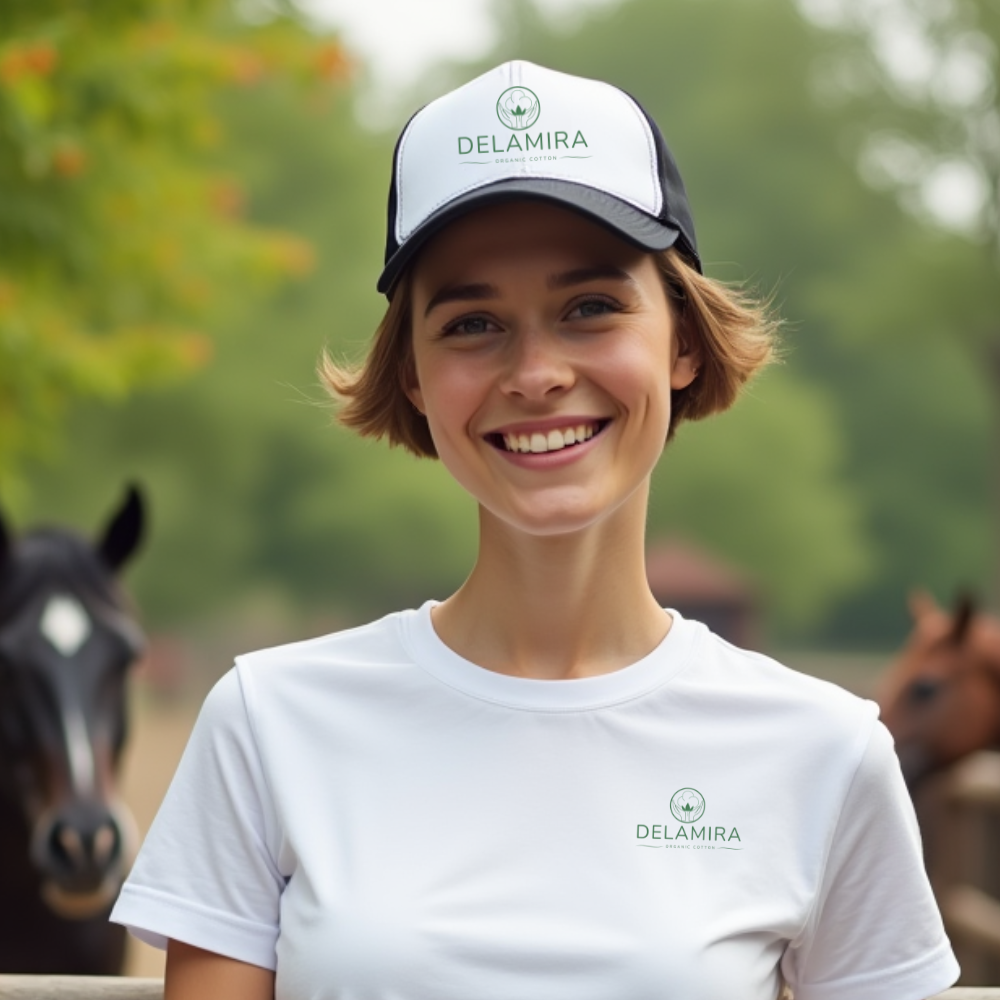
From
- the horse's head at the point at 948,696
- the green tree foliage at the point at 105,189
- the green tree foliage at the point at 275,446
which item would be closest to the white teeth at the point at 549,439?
the green tree foliage at the point at 105,189

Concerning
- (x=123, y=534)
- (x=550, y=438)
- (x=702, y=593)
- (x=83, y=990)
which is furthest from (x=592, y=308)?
(x=702, y=593)

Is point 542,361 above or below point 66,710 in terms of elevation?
below

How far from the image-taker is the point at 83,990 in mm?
2119

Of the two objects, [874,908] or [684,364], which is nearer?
[874,908]

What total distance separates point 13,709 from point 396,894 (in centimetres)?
313

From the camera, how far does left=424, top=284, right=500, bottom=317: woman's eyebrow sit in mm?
1938

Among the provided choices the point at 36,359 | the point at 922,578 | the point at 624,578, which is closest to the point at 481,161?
the point at 624,578

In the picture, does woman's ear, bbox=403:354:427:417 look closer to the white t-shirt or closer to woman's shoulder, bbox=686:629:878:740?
the white t-shirt

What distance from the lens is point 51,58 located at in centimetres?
622

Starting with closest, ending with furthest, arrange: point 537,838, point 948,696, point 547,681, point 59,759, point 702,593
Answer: point 537,838 → point 547,681 → point 59,759 → point 948,696 → point 702,593

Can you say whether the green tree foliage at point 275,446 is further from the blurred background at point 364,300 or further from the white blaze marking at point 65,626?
the white blaze marking at point 65,626

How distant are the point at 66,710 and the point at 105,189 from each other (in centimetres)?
403

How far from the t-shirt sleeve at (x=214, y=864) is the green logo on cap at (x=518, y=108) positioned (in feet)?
2.40

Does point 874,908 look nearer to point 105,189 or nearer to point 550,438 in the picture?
point 550,438
